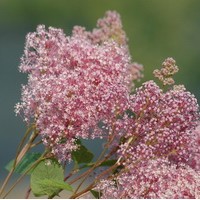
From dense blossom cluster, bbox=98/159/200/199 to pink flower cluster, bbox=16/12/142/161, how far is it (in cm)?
9

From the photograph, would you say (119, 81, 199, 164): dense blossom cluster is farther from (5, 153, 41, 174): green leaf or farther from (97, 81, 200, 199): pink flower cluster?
(5, 153, 41, 174): green leaf

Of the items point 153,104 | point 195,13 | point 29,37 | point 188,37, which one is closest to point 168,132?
point 153,104

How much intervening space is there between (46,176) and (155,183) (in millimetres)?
191

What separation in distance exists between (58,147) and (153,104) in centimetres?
15

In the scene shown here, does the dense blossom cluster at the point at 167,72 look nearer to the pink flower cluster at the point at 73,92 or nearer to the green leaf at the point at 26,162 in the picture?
the pink flower cluster at the point at 73,92

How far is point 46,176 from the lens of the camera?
1137 mm

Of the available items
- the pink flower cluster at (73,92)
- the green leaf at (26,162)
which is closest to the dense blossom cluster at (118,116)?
the pink flower cluster at (73,92)

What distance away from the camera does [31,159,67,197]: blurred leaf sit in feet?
3.62

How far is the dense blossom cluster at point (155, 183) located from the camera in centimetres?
101

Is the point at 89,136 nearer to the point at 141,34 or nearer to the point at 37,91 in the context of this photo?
the point at 37,91

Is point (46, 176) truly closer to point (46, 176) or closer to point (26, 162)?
point (46, 176)

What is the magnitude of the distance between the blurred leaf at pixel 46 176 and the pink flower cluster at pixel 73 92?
0.09ft

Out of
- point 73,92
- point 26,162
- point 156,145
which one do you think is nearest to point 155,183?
point 156,145

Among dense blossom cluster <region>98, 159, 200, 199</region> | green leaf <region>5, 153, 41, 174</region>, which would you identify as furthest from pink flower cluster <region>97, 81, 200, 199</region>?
green leaf <region>5, 153, 41, 174</region>
